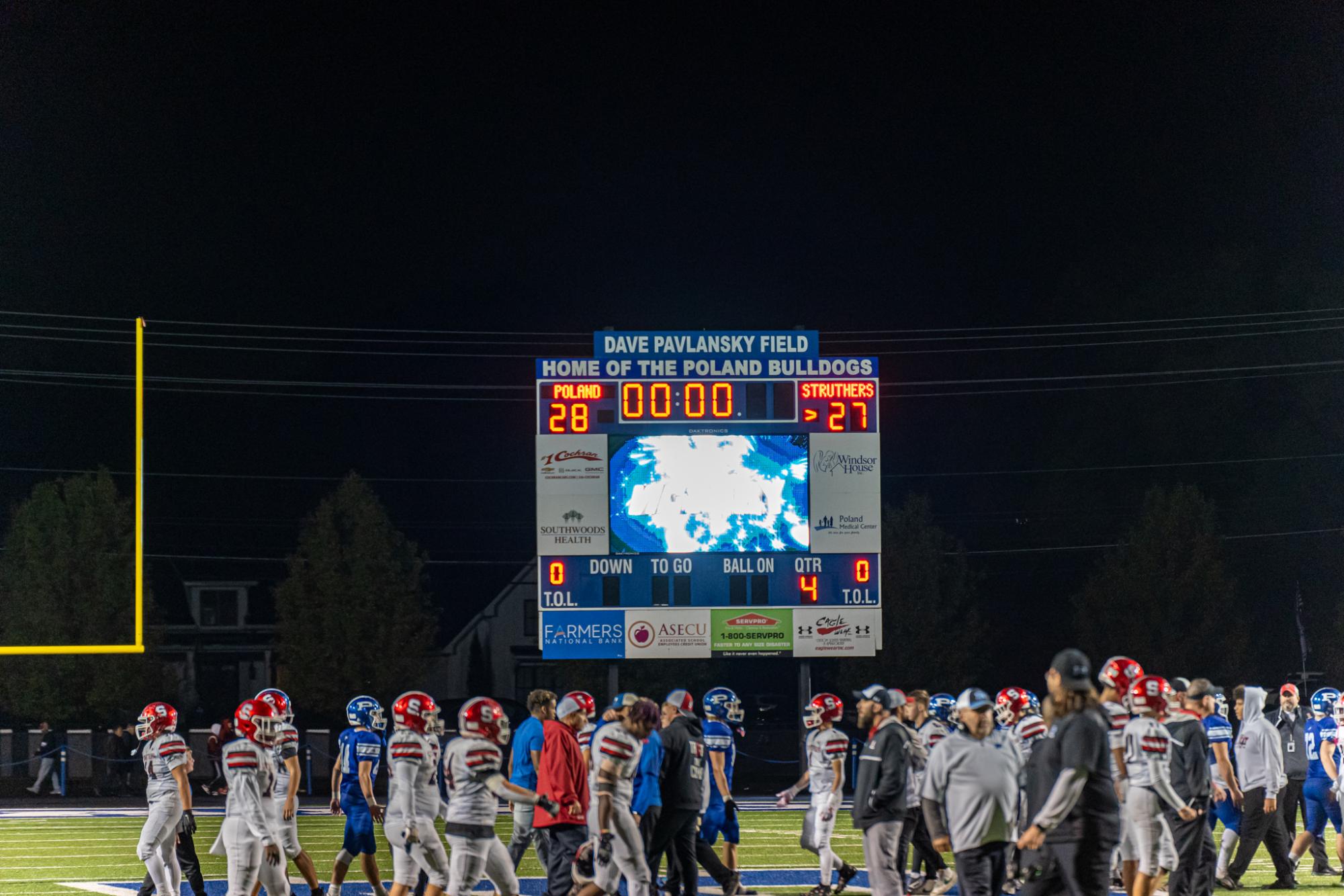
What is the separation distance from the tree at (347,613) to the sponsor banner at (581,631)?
2049cm

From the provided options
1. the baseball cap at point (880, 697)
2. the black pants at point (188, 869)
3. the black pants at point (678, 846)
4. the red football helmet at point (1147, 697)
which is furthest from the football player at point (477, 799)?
the red football helmet at point (1147, 697)

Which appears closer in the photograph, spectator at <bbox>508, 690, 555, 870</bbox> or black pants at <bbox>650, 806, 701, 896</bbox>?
black pants at <bbox>650, 806, 701, 896</bbox>

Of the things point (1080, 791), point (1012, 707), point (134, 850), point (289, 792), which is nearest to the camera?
point (1080, 791)

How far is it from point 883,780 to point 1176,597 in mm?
37015

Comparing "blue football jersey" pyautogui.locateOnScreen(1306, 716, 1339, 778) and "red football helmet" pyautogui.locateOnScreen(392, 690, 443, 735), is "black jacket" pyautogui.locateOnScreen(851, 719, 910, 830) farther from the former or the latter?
"blue football jersey" pyautogui.locateOnScreen(1306, 716, 1339, 778)

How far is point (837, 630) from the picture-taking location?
27906 mm

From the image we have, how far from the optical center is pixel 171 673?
171 ft

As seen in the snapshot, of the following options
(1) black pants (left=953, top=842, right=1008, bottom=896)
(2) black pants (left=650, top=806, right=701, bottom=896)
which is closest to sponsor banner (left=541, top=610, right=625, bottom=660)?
(2) black pants (left=650, top=806, right=701, bottom=896)

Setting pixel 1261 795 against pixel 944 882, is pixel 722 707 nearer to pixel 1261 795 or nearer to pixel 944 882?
pixel 944 882

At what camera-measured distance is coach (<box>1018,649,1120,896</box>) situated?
387 inches

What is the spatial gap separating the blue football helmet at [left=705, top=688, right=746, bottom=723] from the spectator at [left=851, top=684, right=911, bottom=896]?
421 centimetres

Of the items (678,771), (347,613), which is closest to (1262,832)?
(678,771)

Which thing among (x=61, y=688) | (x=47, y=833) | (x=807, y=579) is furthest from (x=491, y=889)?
(x=61, y=688)

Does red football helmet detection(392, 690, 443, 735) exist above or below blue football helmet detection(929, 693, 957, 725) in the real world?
above
